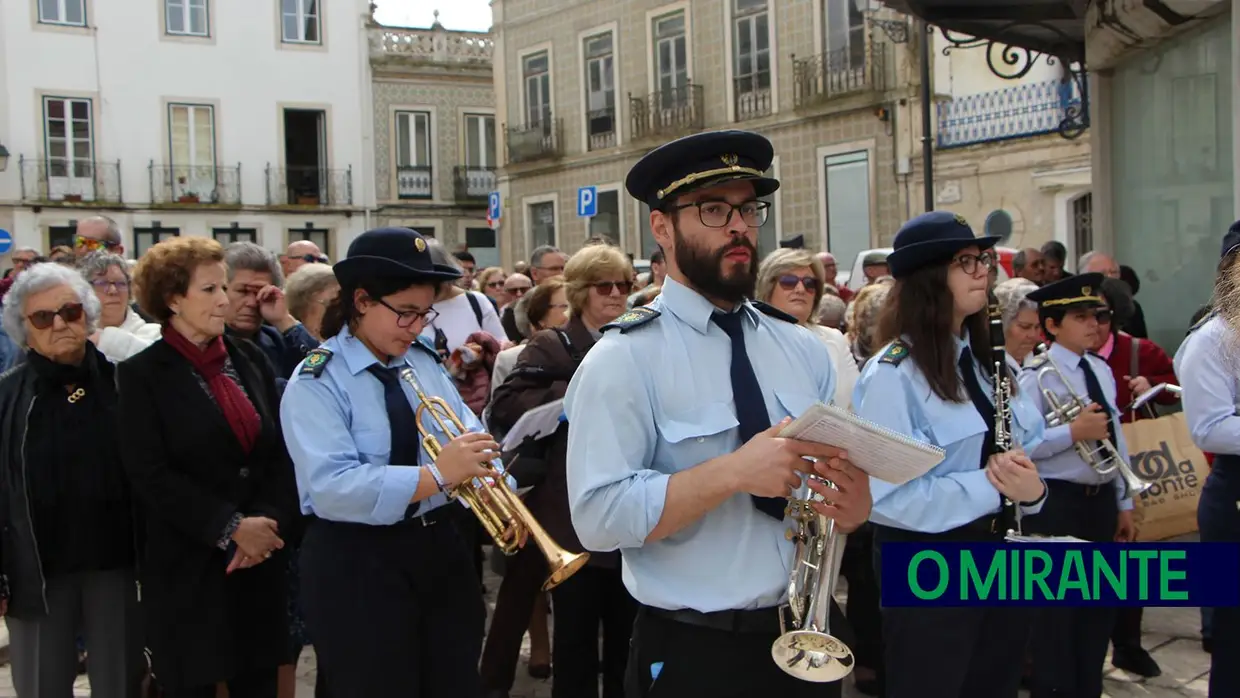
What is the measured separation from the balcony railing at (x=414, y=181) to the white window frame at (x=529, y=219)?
543 centimetres

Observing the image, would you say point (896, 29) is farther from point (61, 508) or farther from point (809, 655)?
point (809, 655)

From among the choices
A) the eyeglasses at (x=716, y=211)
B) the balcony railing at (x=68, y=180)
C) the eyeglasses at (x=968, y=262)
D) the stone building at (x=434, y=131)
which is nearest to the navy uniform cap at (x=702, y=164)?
the eyeglasses at (x=716, y=211)

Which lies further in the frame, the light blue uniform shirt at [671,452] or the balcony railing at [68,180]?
the balcony railing at [68,180]

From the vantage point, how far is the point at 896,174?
1939 cm

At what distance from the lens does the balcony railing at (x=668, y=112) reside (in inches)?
899

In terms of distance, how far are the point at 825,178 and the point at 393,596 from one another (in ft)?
59.4

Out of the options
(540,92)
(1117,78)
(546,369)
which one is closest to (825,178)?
(540,92)

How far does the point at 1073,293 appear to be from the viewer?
5227mm

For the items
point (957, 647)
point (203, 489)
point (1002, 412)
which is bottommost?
point (957, 647)

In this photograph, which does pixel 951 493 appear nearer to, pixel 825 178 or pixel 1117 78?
pixel 1117 78

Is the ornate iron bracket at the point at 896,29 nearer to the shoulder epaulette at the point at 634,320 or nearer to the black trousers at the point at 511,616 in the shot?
the black trousers at the point at 511,616

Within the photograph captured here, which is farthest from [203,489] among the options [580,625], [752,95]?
[752,95]

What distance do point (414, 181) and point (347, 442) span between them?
2879 cm

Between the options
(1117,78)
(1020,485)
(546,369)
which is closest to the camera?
(1020,485)
